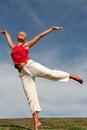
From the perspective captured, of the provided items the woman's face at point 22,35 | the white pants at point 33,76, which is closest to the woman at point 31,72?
the white pants at point 33,76

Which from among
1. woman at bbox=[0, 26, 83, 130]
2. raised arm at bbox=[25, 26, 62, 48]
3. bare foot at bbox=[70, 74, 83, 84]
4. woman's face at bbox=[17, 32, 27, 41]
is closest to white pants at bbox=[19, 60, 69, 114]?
woman at bbox=[0, 26, 83, 130]

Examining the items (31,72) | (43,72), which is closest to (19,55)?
(31,72)

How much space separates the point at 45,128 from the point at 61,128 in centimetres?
70

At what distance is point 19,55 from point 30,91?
1.39 metres

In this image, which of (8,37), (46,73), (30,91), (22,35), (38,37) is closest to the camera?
(46,73)

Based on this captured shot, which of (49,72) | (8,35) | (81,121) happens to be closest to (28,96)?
(49,72)

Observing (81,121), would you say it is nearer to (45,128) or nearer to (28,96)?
(45,128)

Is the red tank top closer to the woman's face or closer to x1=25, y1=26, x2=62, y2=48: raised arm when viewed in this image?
x1=25, y1=26, x2=62, y2=48: raised arm

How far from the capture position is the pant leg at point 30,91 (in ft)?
43.2

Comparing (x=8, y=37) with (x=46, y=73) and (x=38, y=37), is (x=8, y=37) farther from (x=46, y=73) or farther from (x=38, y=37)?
(x=46, y=73)

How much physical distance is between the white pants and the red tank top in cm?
27

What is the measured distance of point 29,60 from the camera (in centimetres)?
1327

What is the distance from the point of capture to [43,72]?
1305cm

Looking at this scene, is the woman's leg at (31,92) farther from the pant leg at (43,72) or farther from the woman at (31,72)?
the pant leg at (43,72)
